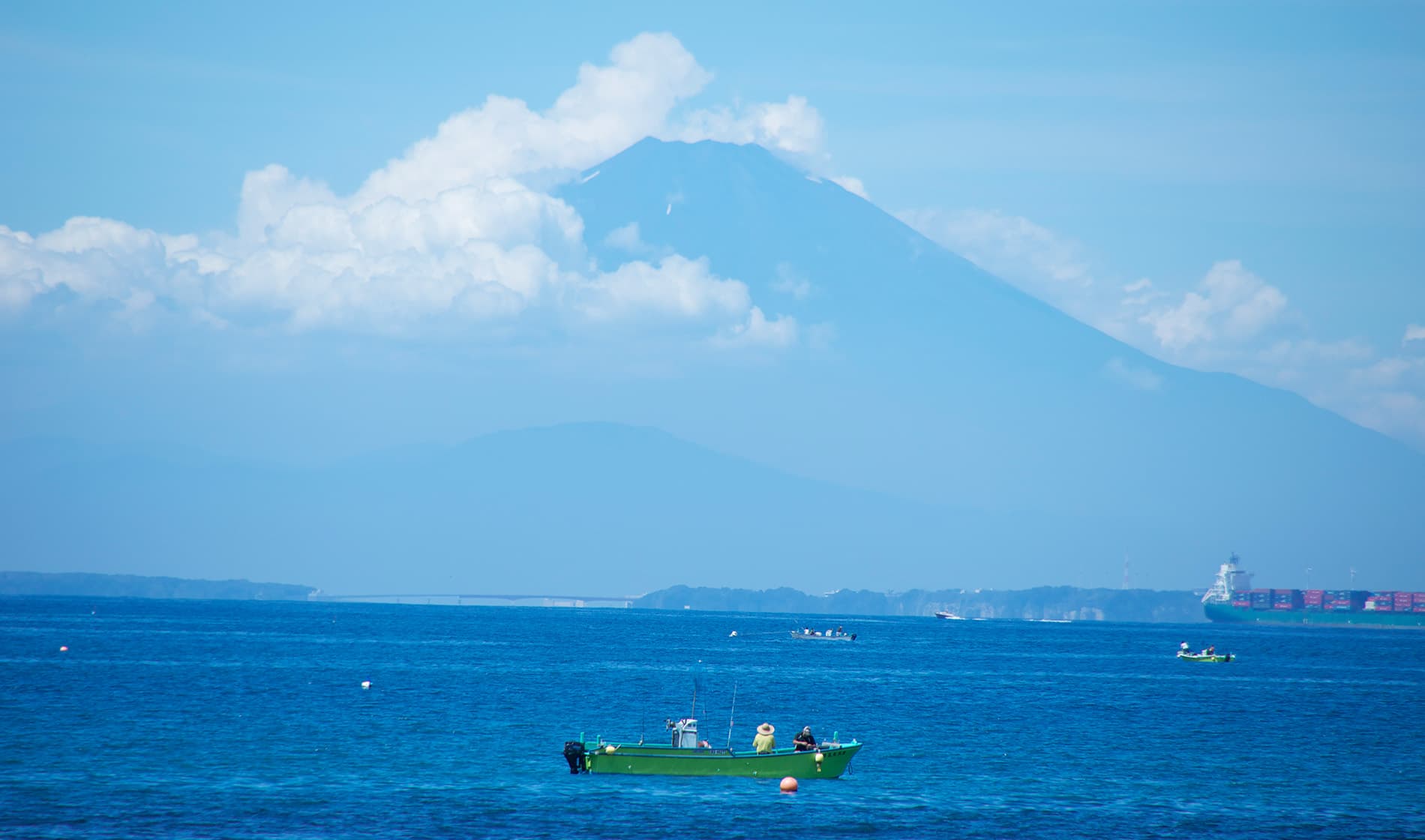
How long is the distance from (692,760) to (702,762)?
0.41 meters

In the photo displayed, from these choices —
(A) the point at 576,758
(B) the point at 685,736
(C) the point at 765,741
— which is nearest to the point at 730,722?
(C) the point at 765,741

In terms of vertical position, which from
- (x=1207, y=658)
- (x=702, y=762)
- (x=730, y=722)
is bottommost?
(x=702, y=762)

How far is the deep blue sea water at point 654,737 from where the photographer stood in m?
45.3

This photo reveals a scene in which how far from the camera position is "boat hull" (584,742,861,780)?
53594 mm

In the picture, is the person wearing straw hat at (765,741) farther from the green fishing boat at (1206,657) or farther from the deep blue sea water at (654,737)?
the green fishing boat at (1206,657)

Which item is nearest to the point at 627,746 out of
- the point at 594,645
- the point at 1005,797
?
the point at 1005,797

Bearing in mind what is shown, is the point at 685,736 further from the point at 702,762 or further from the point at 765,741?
the point at 765,741

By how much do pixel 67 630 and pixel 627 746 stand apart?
13216 centimetres

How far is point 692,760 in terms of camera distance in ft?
176

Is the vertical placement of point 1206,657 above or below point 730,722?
below

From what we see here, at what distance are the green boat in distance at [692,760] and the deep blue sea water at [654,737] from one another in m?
0.89

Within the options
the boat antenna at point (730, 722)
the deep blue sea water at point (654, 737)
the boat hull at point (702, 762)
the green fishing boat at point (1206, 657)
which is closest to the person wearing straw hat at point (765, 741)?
the boat hull at point (702, 762)

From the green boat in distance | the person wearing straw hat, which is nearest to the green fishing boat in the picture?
the green boat in distance

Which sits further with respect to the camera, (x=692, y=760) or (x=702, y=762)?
(x=702, y=762)
